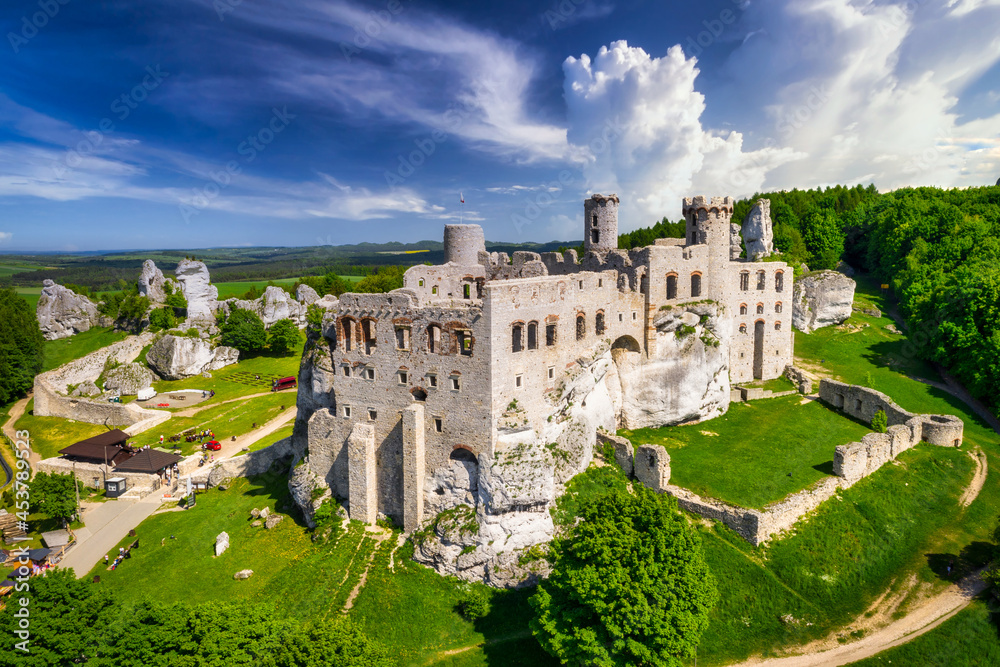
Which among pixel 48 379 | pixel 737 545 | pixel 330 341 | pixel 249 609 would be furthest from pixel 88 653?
pixel 48 379

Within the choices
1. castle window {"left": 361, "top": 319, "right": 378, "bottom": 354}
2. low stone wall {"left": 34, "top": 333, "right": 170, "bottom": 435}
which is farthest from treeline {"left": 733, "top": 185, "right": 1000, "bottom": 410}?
low stone wall {"left": 34, "top": 333, "right": 170, "bottom": 435}

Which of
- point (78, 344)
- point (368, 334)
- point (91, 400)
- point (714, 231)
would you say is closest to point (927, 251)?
point (714, 231)

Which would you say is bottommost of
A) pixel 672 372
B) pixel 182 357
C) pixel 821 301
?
pixel 182 357

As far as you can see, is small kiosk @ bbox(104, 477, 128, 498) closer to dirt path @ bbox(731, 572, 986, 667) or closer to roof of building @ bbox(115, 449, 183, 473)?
roof of building @ bbox(115, 449, 183, 473)

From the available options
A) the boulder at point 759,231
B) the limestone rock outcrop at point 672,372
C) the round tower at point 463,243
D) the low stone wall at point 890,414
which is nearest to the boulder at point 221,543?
the round tower at point 463,243

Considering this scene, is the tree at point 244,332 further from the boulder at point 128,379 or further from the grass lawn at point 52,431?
the grass lawn at point 52,431

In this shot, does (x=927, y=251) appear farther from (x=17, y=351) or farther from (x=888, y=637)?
(x=17, y=351)
